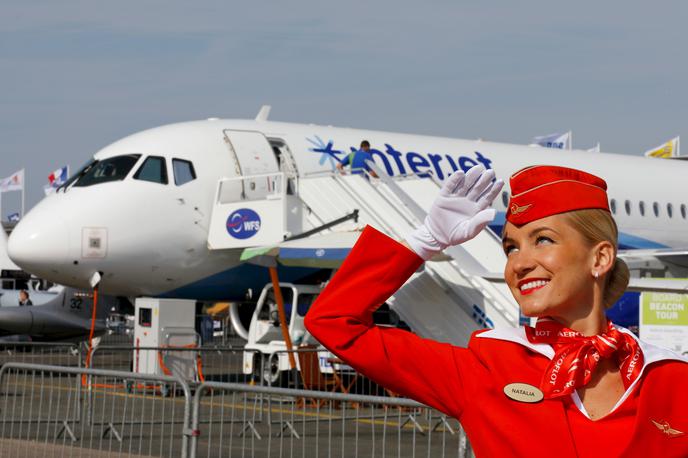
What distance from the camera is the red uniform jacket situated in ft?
8.11

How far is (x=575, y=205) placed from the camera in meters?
2.62

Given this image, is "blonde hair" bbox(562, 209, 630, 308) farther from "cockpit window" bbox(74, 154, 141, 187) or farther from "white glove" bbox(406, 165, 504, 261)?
"cockpit window" bbox(74, 154, 141, 187)

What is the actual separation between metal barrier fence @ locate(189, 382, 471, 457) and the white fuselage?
8454 millimetres

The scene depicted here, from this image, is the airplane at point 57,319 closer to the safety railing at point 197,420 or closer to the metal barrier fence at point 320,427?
the safety railing at point 197,420

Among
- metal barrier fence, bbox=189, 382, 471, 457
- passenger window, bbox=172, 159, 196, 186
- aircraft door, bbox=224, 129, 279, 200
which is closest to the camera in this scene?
metal barrier fence, bbox=189, 382, 471, 457

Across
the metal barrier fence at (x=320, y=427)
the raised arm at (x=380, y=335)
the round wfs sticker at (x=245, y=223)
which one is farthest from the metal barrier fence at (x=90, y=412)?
the round wfs sticker at (x=245, y=223)

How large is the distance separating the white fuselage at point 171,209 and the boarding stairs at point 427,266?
1.13 meters

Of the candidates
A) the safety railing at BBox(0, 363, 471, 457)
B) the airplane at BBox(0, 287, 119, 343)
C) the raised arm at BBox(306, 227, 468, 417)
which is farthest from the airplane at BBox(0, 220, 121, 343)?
the raised arm at BBox(306, 227, 468, 417)

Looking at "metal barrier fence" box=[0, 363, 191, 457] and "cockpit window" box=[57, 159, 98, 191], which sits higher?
"cockpit window" box=[57, 159, 98, 191]

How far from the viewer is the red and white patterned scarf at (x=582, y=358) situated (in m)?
2.48

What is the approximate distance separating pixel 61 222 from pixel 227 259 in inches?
99.3

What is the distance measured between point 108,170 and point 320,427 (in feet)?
35.5

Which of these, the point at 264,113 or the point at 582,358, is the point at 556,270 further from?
the point at 264,113

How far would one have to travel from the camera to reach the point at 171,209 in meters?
16.6
